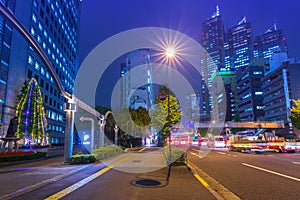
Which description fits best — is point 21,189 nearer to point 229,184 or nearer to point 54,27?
point 229,184

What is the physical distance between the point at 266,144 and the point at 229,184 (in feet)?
70.5

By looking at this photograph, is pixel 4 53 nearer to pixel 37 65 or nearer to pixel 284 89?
pixel 37 65

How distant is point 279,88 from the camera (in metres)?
79.1

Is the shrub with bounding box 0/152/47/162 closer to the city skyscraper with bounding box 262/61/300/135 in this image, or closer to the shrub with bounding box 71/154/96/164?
the shrub with bounding box 71/154/96/164

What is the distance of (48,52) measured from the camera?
59.8 m

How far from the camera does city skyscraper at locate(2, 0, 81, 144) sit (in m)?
42.8

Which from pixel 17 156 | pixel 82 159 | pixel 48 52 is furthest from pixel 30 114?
pixel 48 52

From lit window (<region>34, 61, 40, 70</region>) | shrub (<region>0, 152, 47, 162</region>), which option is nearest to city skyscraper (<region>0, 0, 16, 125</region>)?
lit window (<region>34, 61, 40, 70</region>)

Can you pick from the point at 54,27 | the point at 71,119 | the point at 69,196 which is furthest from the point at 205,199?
the point at 54,27

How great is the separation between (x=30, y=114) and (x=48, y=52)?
96.0 feet

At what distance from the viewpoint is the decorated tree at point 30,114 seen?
3475 centimetres

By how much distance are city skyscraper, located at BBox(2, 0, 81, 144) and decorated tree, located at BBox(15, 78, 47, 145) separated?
598cm

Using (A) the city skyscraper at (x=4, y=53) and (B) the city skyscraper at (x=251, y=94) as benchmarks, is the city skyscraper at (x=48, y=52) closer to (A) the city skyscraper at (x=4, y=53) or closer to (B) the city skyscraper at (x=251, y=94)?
(A) the city skyscraper at (x=4, y=53)

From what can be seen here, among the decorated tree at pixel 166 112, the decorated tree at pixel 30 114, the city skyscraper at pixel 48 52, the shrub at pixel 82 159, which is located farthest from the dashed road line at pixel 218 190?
the city skyscraper at pixel 48 52
